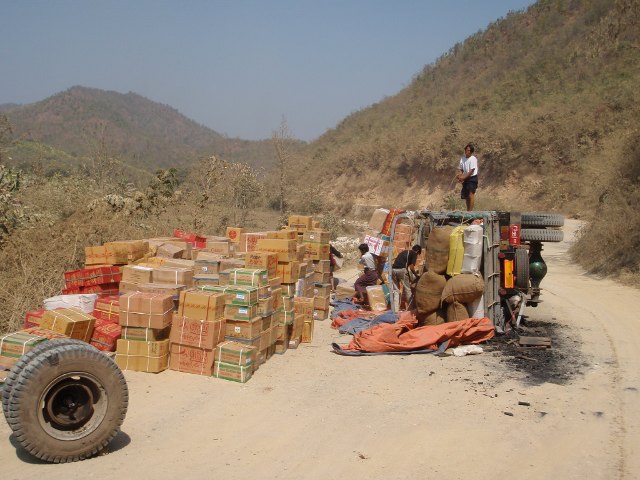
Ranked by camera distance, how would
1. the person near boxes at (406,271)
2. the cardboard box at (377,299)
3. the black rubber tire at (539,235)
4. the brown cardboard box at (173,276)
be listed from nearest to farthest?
1. the brown cardboard box at (173,276)
2. the black rubber tire at (539,235)
3. the person near boxes at (406,271)
4. the cardboard box at (377,299)

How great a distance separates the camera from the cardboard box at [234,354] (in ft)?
22.2

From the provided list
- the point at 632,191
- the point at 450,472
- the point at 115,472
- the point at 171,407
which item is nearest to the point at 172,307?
the point at 171,407

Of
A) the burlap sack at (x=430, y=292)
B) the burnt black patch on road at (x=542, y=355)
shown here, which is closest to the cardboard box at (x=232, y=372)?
the burlap sack at (x=430, y=292)

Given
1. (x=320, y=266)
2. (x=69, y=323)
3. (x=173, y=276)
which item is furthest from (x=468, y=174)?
(x=69, y=323)

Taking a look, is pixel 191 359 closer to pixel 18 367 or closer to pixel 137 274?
pixel 137 274

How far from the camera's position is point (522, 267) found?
8.34 meters

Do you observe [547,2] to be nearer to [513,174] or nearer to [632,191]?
[513,174]

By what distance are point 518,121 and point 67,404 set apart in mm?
30526

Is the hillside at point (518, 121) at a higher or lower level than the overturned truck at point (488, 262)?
higher

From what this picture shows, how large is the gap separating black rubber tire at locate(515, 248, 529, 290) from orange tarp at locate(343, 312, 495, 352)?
0.85m

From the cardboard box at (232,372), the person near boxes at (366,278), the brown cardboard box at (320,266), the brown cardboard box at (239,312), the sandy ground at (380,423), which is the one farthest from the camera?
the person near boxes at (366,278)

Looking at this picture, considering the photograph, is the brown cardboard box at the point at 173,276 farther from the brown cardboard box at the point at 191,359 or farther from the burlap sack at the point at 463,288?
the burlap sack at the point at 463,288

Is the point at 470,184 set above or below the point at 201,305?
above

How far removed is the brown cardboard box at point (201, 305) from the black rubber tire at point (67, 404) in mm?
2005
